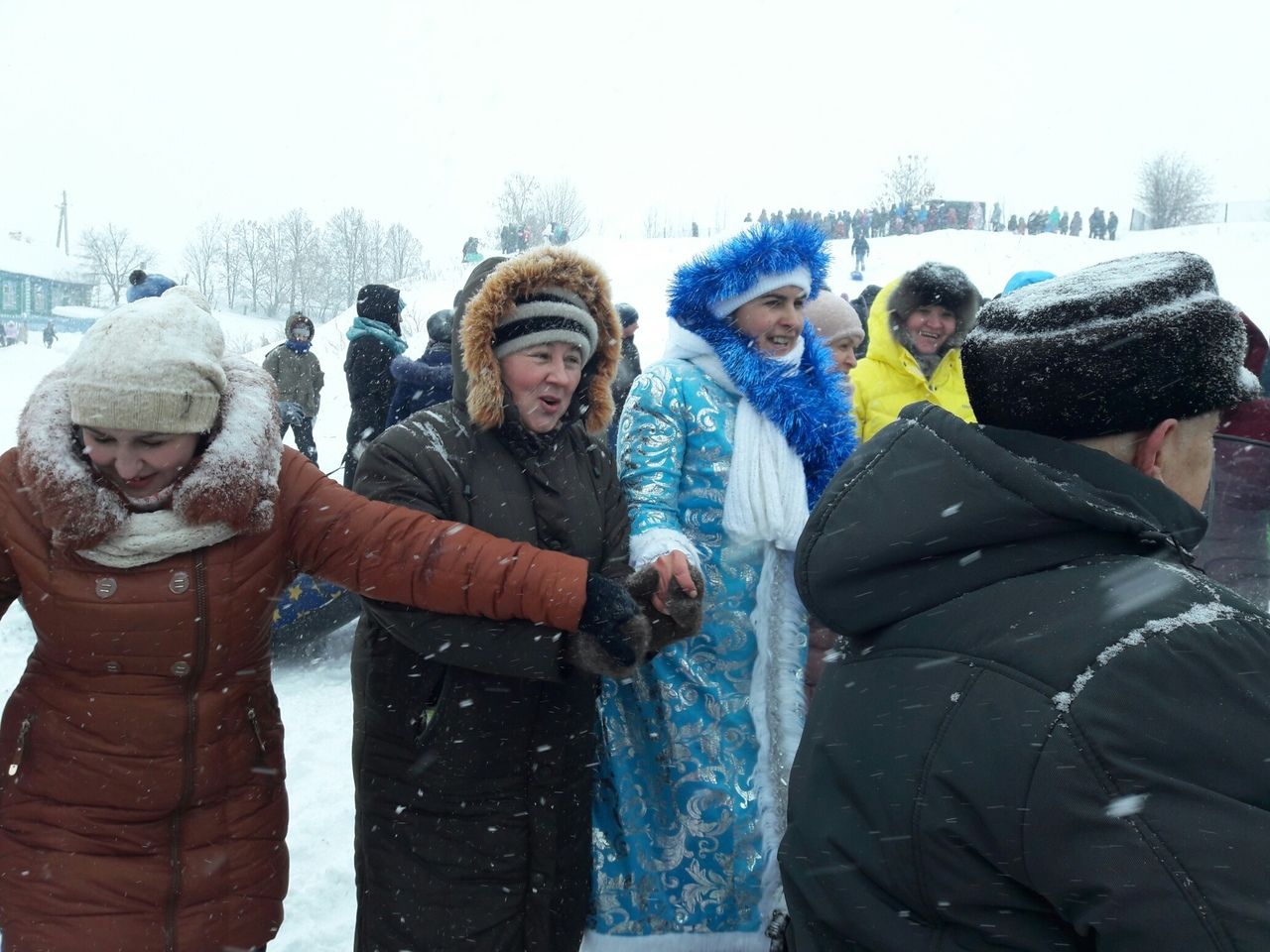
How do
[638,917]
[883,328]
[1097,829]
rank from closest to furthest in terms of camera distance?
1. [1097,829]
2. [638,917]
3. [883,328]

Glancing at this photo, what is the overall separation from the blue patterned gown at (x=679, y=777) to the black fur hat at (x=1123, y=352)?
4.68ft

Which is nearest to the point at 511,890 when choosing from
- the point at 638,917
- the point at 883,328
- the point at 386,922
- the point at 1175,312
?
the point at 386,922

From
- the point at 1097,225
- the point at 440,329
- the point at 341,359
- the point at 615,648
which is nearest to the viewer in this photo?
the point at 615,648

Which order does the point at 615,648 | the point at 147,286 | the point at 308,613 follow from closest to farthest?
the point at 615,648, the point at 308,613, the point at 147,286

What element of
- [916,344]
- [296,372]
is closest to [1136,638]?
[916,344]

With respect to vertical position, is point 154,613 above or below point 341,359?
above

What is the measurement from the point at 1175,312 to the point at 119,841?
77.9 inches

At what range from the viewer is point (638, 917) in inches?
102

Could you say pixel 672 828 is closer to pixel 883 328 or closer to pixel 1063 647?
pixel 1063 647

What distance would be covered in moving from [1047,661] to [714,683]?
1656 millimetres

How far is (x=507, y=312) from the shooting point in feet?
7.60

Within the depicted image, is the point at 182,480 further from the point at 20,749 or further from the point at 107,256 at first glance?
the point at 107,256

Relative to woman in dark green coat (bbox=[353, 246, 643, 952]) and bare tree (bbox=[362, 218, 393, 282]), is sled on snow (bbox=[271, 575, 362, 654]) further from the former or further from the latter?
bare tree (bbox=[362, 218, 393, 282])

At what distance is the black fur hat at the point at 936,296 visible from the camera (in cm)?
387
